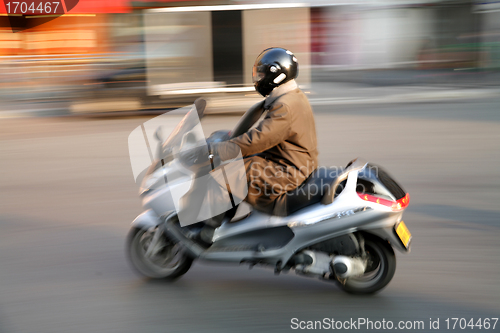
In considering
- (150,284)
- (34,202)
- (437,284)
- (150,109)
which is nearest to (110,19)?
(150,109)

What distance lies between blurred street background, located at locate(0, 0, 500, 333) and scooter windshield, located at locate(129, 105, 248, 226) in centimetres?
62

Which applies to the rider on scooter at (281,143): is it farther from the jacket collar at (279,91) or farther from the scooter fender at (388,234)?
the scooter fender at (388,234)

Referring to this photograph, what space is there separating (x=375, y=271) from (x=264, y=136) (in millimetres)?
1170

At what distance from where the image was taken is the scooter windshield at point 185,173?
Answer: 11.0 ft

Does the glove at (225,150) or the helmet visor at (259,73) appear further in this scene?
the helmet visor at (259,73)

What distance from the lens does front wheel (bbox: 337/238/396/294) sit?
3.39 meters

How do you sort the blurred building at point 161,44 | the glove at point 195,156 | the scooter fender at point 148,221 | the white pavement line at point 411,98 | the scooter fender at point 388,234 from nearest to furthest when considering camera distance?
the glove at point 195,156, the scooter fender at point 388,234, the scooter fender at point 148,221, the blurred building at point 161,44, the white pavement line at point 411,98

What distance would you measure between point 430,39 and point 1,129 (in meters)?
11.9

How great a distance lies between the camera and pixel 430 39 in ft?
51.2

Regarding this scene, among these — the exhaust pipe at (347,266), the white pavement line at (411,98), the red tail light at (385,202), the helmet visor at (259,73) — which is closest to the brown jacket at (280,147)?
the helmet visor at (259,73)

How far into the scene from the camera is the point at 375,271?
11.4 feet

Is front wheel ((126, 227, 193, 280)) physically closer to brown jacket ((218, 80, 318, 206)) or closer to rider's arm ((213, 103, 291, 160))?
brown jacket ((218, 80, 318, 206))

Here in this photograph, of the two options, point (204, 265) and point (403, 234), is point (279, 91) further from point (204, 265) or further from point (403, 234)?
point (204, 265)

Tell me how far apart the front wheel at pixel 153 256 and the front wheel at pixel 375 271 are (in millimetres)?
1109
